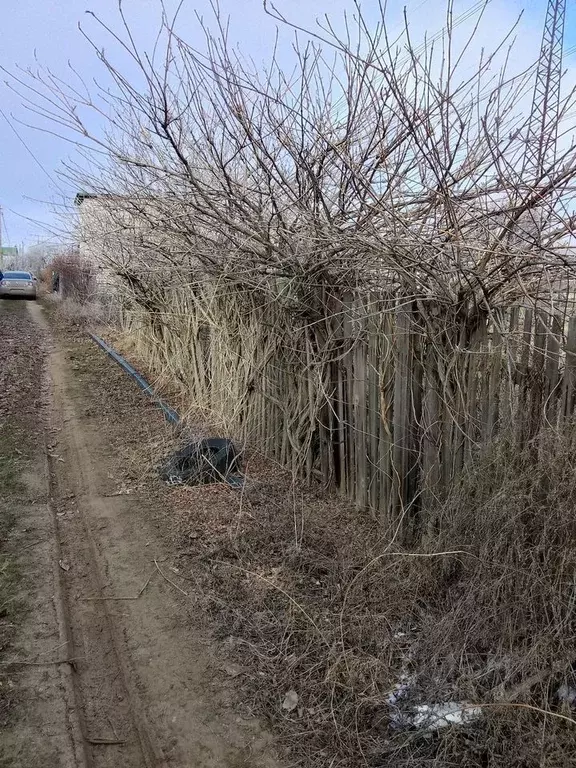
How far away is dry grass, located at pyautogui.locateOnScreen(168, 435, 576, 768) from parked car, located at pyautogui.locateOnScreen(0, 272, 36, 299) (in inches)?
1313

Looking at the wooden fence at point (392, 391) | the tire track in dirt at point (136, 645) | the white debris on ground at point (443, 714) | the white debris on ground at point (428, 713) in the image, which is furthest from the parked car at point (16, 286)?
the white debris on ground at point (443, 714)

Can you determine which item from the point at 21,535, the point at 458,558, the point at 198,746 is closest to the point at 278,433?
the point at 21,535

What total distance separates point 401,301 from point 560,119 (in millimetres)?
1415

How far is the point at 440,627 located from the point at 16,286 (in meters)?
35.0

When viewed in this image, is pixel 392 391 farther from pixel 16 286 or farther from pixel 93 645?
pixel 16 286

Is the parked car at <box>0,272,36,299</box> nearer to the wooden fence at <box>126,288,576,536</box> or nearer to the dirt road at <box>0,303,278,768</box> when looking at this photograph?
the wooden fence at <box>126,288,576,536</box>

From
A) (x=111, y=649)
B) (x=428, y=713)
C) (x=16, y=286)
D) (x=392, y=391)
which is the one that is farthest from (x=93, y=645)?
(x=16, y=286)

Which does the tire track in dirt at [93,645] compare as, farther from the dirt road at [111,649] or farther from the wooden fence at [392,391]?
the wooden fence at [392,391]

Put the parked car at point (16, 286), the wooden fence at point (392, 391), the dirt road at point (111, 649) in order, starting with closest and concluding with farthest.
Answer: the dirt road at point (111, 649)
the wooden fence at point (392, 391)
the parked car at point (16, 286)

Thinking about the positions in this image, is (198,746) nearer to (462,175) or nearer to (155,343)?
(462,175)

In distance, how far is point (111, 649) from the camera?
120 inches

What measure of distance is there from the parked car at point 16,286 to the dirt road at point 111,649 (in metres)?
30.8

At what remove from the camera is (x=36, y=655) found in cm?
297

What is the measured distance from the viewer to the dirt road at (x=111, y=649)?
7.95 ft
